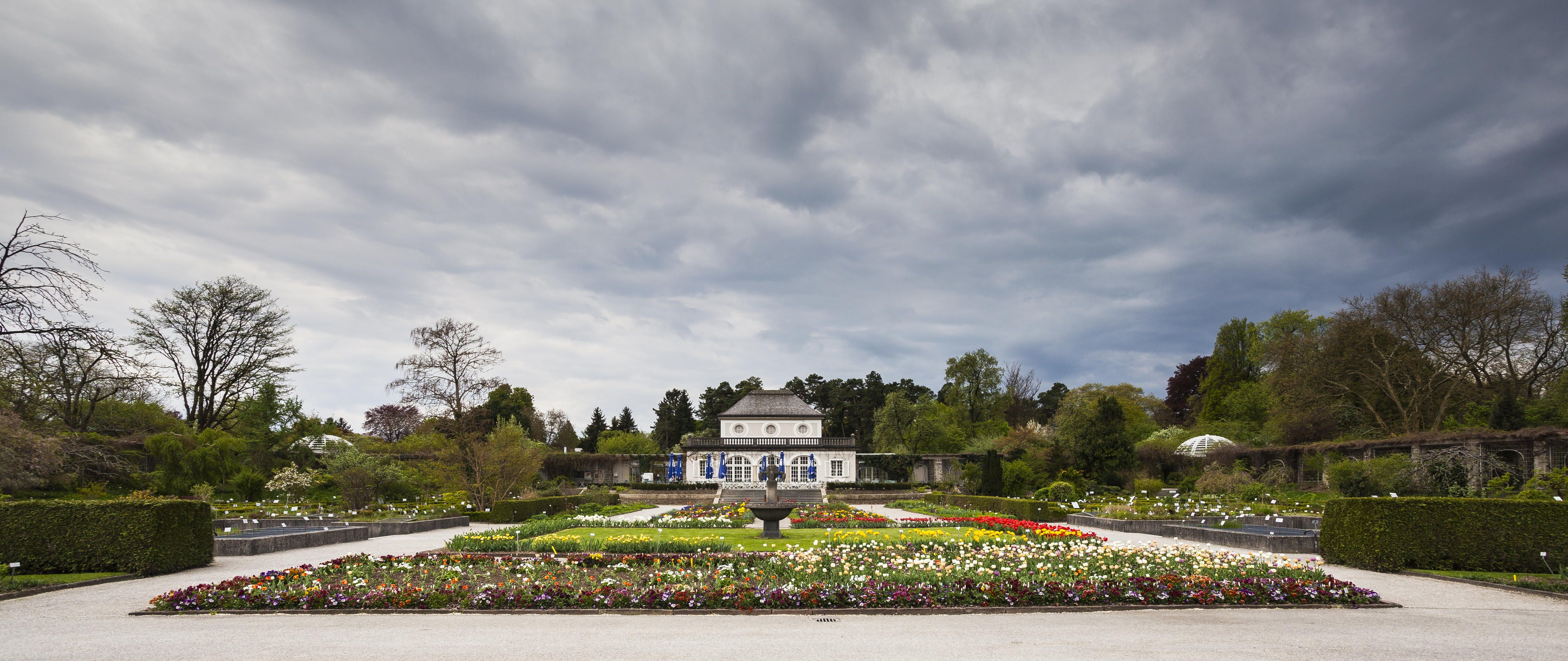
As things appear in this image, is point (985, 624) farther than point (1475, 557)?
No

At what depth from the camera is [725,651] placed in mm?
6039

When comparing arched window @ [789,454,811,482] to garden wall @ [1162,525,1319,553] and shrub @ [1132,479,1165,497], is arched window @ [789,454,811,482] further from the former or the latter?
garden wall @ [1162,525,1319,553]

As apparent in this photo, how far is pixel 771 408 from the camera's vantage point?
4897cm

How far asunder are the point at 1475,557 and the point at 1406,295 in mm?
26906

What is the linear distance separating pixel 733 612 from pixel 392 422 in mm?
57130

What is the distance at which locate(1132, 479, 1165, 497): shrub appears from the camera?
90.3ft

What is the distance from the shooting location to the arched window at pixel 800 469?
4469cm

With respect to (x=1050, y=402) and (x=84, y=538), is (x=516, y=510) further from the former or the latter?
(x=1050, y=402)

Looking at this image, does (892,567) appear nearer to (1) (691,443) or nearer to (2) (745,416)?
(1) (691,443)

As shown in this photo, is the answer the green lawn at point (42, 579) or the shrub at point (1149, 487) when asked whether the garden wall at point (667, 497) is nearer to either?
the shrub at point (1149, 487)

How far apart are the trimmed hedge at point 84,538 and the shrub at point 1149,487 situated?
2737 centimetres

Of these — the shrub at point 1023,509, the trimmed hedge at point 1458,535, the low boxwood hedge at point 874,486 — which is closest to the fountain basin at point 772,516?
the shrub at point 1023,509

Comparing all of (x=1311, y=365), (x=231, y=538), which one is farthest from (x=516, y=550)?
(x=1311, y=365)

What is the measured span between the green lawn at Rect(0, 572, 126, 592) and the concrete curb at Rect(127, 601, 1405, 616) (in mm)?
3021
